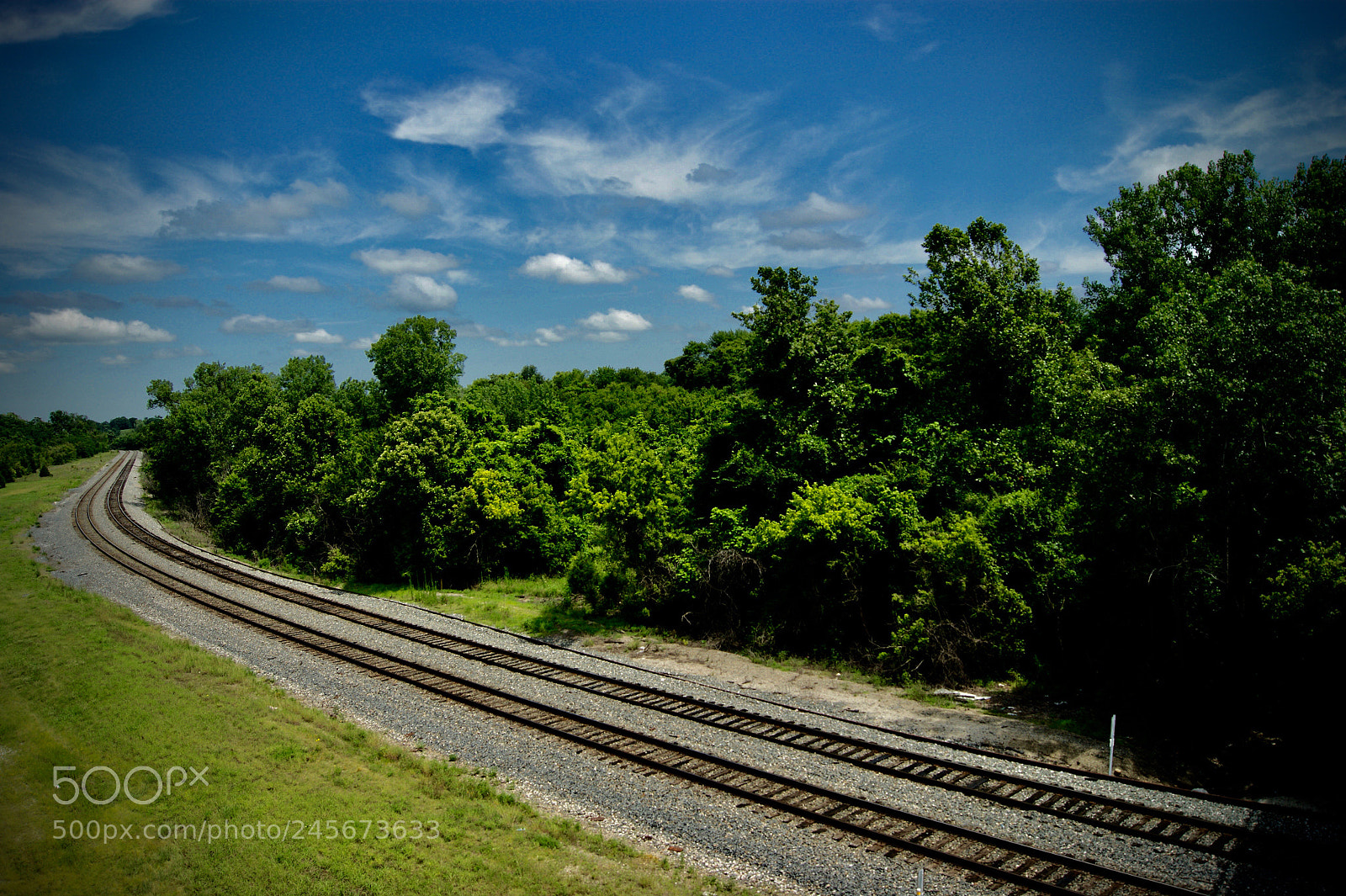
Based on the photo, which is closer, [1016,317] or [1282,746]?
[1282,746]

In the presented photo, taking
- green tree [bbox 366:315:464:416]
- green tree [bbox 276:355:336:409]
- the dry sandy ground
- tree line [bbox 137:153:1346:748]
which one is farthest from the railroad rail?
green tree [bbox 276:355:336:409]

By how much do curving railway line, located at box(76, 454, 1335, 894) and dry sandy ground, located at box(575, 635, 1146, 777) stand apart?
0.96m

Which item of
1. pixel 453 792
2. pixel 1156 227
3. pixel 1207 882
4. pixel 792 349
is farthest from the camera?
pixel 1156 227

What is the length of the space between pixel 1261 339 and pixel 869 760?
980cm

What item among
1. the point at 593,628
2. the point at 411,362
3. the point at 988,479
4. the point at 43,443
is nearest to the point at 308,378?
the point at 411,362

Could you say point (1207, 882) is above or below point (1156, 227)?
A: below

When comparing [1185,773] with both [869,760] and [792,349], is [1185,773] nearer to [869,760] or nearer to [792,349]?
[869,760]

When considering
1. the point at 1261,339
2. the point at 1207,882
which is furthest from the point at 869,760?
the point at 1261,339

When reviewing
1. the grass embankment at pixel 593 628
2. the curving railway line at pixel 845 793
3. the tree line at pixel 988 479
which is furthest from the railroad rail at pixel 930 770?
the tree line at pixel 988 479

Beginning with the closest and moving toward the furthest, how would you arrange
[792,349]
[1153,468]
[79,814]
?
[79,814] < [1153,468] < [792,349]

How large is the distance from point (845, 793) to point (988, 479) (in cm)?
1077

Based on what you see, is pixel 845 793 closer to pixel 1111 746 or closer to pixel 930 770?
pixel 930 770

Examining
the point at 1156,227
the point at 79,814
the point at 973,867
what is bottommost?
the point at 79,814

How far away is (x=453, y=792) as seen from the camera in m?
10.9
